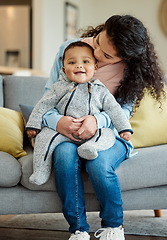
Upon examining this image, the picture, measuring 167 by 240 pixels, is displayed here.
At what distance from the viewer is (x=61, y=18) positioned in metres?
5.19

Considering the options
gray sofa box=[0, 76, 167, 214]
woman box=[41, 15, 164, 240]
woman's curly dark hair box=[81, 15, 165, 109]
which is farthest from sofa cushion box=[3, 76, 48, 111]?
gray sofa box=[0, 76, 167, 214]

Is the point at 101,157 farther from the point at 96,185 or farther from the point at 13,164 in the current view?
the point at 13,164

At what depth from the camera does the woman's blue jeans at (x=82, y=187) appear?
147 cm

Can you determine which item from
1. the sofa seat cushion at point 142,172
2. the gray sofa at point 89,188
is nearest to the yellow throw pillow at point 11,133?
the gray sofa at point 89,188

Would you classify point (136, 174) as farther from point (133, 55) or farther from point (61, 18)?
point (61, 18)

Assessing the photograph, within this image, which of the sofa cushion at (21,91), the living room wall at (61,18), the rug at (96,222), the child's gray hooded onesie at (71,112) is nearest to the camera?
the child's gray hooded onesie at (71,112)

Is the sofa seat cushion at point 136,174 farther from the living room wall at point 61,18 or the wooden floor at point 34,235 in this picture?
the living room wall at point 61,18

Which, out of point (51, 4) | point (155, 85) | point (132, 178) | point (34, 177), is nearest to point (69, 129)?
point (34, 177)

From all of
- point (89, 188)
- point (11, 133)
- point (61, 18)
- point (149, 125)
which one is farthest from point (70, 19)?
point (89, 188)

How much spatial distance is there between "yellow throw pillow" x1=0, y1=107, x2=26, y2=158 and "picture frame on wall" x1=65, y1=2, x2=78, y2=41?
3.54 meters

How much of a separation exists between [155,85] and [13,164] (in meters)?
0.83

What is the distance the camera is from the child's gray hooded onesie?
61.8 inches

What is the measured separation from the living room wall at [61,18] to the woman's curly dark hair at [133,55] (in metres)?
2.48

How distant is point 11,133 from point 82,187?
55 centimetres
